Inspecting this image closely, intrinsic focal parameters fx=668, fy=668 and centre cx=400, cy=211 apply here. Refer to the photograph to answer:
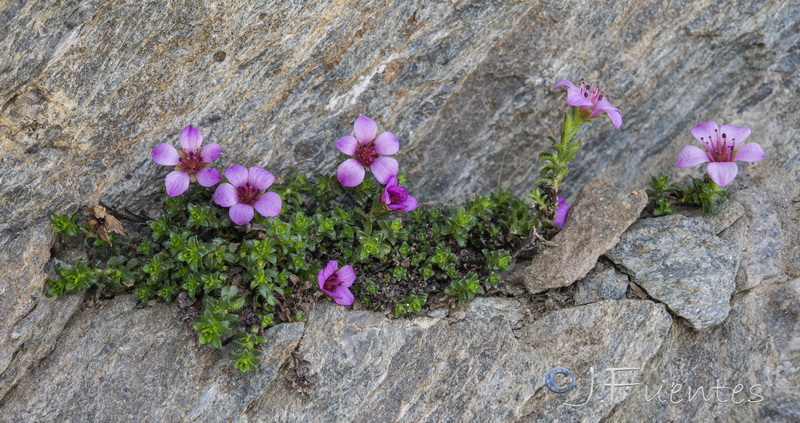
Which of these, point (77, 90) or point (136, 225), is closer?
point (77, 90)

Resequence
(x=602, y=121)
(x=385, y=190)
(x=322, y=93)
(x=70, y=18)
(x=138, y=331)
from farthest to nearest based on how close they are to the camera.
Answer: (x=602, y=121), (x=322, y=93), (x=385, y=190), (x=138, y=331), (x=70, y=18)

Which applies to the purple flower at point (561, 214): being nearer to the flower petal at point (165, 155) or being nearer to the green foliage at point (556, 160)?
the green foliage at point (556, 160)

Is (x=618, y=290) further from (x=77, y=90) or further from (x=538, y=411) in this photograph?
(x=77, y=90)

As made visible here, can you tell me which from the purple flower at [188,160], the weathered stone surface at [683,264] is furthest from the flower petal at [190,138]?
the weathered stone surface at [683,264]

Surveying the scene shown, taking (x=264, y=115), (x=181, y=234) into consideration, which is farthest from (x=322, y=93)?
(x=181, y=234)

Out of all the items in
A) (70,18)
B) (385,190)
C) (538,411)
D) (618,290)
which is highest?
(70,18)

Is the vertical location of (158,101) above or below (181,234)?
above
